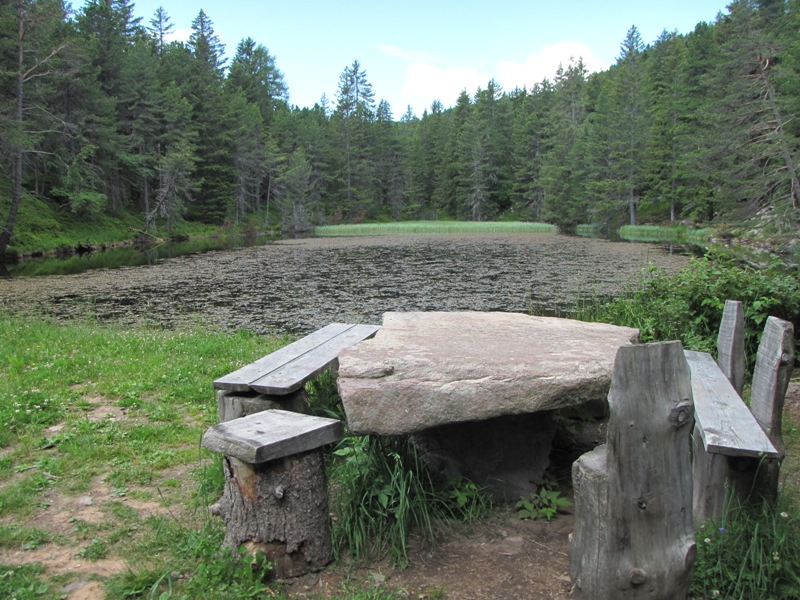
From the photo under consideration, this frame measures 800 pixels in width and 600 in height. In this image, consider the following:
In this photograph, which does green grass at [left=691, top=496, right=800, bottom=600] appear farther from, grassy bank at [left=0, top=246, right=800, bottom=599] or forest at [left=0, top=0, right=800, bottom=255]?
forest at [left=0, top=0, right=800, bottom=255]

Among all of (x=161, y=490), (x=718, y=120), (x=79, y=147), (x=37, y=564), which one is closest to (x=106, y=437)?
(x=161, y=490)

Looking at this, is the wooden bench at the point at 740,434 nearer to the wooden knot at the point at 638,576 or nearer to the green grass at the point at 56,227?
the wooden knot at the point at 638,576

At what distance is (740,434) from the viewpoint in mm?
2238

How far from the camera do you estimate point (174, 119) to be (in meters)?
42.9

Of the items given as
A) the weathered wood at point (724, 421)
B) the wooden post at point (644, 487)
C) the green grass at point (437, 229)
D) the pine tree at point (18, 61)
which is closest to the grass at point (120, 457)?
the wooden post at point (644, 487)

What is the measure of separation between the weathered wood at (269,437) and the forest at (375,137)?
76.2 ft

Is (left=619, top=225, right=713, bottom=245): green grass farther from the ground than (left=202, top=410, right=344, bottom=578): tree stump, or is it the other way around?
(left=619, top=225, right=713, bottom=245): green grass

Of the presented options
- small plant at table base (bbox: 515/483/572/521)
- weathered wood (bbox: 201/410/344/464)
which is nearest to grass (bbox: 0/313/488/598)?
small plant at table base (bbox: 515/483/572/521)

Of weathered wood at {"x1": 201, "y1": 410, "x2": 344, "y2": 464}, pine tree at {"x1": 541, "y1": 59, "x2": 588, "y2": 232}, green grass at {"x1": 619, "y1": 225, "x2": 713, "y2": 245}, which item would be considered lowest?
weathered wood at {"x1": 201, "y1": 410, "x2": 344, "y2": 464}

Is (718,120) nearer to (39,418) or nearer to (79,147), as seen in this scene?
(39,418)

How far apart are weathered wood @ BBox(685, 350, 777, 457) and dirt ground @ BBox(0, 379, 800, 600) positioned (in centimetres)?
86

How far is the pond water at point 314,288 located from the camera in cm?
1132

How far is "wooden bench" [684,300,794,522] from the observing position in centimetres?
219

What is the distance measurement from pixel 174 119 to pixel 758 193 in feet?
125
